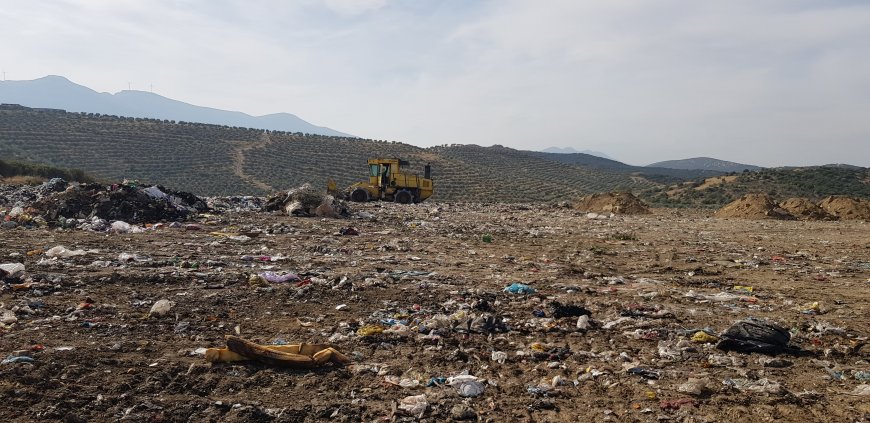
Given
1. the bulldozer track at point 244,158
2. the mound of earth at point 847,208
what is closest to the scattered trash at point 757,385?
the mound of earth at point 847,208

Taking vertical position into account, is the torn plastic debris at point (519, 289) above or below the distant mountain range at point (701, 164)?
below

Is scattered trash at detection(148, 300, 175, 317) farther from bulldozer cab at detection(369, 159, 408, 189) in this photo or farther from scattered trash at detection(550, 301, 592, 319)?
bulldozer cab at detection(369, 159, 408, 189)

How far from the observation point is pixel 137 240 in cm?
888

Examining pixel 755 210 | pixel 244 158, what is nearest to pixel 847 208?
pixel 755 210

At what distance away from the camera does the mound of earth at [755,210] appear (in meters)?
17.1

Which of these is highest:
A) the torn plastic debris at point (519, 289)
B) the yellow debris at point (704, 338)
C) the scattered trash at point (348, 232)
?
the yellow debris at point (704, 338)

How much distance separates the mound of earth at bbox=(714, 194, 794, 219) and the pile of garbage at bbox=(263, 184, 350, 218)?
12.6 m

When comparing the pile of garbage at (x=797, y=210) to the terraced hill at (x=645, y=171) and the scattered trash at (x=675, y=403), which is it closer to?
the scattered trash at (x=675, y=403)

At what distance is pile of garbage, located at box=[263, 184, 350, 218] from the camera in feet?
45.2

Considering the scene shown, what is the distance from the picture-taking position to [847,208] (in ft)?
58.7

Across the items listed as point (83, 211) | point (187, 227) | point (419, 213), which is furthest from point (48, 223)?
point (419, 213)

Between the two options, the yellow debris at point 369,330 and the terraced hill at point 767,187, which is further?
the terraced hill at point 767,187

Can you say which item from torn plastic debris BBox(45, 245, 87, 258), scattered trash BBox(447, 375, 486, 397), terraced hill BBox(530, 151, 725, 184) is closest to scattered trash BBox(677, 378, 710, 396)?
scattered trash BBox(447, 375, 486, 397)

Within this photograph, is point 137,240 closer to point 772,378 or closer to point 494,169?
point 772,378
